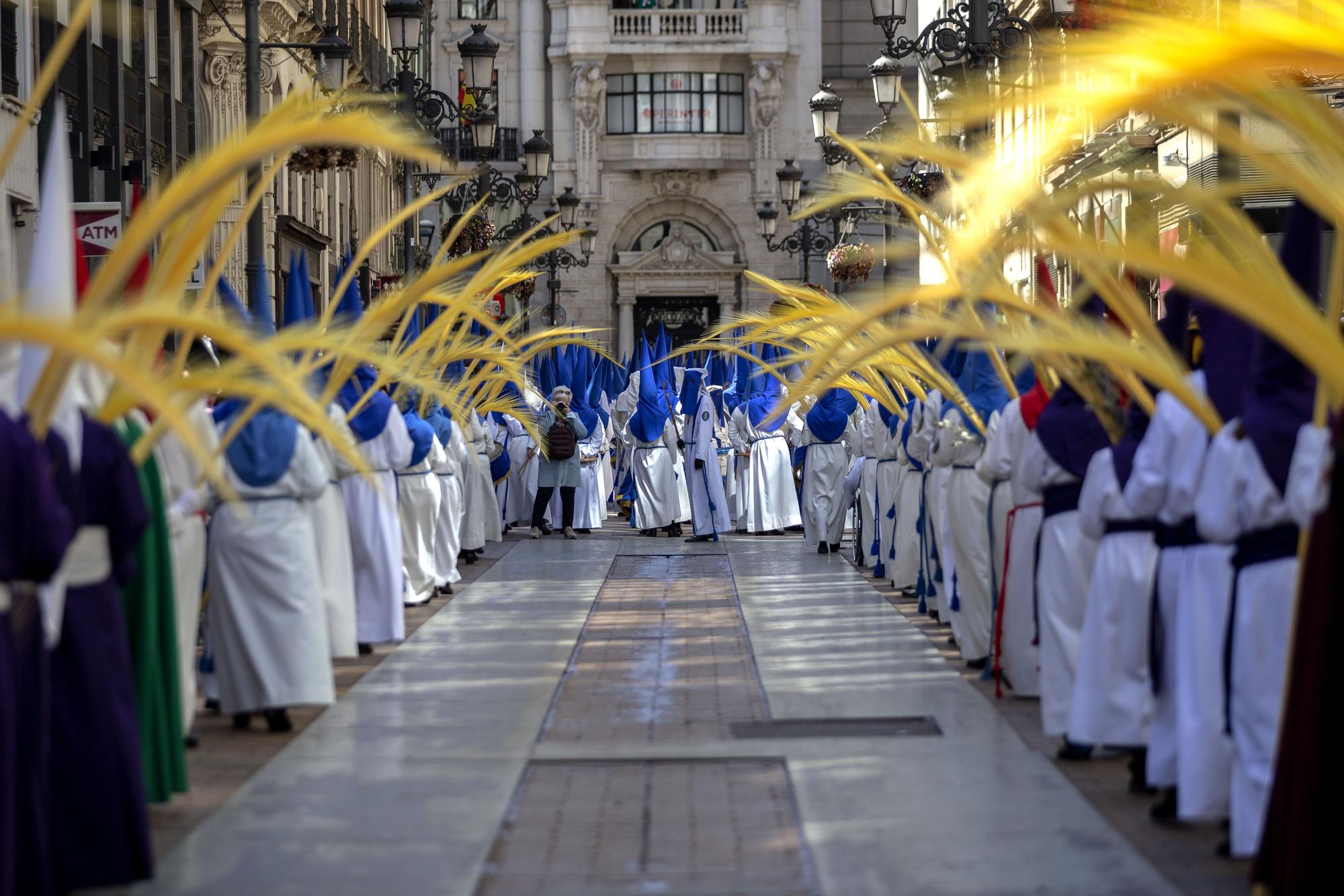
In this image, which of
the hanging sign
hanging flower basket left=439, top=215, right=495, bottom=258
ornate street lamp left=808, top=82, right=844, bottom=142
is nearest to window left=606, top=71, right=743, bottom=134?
hanging flower basket left=439, top=215, right=495, bottom=258

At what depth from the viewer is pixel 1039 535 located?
9883mm

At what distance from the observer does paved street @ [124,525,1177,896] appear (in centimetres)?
716

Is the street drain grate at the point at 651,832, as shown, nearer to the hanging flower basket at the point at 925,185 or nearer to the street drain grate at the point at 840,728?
the street drain grate at the point at 840,728

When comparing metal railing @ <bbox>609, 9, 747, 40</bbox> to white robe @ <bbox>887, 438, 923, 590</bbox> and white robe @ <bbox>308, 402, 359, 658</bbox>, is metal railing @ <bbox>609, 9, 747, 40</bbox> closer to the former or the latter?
white robe @ <bbox>887, 438, 923, 590</bbox>

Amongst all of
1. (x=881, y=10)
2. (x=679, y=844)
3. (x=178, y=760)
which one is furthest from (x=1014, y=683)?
(x=881, y=10)

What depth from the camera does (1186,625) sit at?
24.2 feet

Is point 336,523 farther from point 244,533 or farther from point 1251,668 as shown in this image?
point 1251,668

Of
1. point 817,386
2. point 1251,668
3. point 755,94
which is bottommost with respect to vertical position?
point 1251,668

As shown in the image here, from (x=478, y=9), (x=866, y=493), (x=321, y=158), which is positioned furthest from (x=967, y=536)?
(x=478, y=9)

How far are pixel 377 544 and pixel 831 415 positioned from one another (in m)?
9.84

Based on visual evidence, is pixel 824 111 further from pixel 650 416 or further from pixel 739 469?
pixel 739 469

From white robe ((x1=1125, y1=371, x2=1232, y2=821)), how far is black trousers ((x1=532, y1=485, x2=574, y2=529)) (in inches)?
706

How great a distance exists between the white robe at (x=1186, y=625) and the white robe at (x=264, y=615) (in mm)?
4172

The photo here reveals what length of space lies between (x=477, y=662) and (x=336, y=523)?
1767 millimetres
